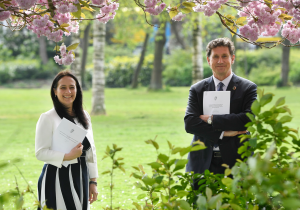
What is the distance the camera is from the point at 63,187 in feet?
8.41

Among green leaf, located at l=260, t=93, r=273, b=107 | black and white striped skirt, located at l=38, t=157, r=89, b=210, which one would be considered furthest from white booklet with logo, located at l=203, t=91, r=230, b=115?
green leaf, located at l=260, t=93, r=273, b=107

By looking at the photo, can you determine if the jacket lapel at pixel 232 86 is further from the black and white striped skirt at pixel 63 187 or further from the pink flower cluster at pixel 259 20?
the black and white striped skirt at pixel 63 187

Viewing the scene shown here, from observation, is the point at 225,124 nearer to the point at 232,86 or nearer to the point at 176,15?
the point at 232,86

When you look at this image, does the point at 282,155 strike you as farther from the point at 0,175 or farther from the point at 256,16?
the point at 0,175

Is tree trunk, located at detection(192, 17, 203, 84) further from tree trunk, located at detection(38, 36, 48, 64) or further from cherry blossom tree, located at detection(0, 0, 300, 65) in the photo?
tree trunk, located at detection(38, 36, 48, 64)

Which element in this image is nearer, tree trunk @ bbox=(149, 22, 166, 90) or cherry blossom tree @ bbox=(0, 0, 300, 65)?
cherry blossom tree @ bbox=(0, 0, 300, 65)

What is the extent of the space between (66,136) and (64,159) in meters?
0.16

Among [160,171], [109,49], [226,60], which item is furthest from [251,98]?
[109,49]

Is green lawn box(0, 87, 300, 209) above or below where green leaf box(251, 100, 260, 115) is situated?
below

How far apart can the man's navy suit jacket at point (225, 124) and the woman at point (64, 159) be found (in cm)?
78

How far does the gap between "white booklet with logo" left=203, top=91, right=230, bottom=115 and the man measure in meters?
0.05

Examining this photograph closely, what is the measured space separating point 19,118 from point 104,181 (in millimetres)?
9189

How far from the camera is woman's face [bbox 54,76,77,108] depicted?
273 centimetres

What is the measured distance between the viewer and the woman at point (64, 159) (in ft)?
8.31
